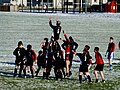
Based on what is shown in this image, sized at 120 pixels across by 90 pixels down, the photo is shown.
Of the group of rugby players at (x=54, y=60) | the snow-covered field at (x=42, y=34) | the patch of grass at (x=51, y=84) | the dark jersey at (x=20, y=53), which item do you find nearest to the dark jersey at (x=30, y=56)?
the group of rugby players at (x=54, y=60)

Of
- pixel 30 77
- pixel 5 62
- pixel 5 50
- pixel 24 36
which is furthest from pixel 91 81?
pixel 24 36

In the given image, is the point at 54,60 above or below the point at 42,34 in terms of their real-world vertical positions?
above

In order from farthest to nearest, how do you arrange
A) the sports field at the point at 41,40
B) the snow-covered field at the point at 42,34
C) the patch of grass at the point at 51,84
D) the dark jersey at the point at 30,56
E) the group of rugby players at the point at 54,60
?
the snow-covered field at the point at 42,34, the dark jersey at the point at 30,56, the group of rugby players at the point at 54,60, the sports field at the point at 41,40, the patch of grass at the point at 51,84

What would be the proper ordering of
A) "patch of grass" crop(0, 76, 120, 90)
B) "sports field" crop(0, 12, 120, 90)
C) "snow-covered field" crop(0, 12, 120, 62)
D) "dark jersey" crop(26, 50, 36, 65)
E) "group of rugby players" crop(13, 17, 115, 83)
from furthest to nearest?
"snow-covered field" crop(0, 12, 120, 62) < "dark jersey" crop(26, 50, 36, 65) < "group of rugby players" crop(13, 17, 115, 83) < "sports field" crop(0, 12, 120, 90) < "patch of grass" crop(0, 76, 120, 90)

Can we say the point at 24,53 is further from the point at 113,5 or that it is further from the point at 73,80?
the point at 113,5

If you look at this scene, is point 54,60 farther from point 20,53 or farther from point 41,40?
point 41,40

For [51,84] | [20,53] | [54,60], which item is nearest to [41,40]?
[20,53]

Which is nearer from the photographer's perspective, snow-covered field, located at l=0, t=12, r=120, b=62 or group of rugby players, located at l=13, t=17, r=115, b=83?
group of rugby players, located at l=13, t=17, r=115, b=83

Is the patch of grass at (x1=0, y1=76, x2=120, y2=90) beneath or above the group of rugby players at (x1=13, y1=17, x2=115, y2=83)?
beneath

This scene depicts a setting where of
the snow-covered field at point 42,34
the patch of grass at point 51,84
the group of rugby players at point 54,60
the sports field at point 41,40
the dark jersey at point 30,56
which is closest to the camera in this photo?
the patch of grass at point 51,84

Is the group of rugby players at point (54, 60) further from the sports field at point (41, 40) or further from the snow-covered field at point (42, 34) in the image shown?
the snow-covered field at point (42, 34)

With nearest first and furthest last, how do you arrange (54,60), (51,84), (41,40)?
(51,84)
(54,60)
(41,40)

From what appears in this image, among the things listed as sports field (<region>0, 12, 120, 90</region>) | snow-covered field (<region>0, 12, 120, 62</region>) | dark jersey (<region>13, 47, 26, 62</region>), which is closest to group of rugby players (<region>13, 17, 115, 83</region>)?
dark jersey (<region>13, 47, 26, 62</region>)

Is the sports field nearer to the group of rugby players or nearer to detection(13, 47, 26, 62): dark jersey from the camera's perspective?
the group of rugby players
